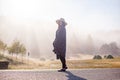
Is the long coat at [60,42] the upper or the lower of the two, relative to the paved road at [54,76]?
upper

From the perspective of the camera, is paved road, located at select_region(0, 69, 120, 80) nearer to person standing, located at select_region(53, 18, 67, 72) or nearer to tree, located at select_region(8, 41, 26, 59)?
person standing, located at select_region(53, 18, 67, 72)

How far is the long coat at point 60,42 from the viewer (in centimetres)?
1702

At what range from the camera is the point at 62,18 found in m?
16.9

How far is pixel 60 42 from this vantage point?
56.2 feet

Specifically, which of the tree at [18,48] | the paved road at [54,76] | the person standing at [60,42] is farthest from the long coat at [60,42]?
the tree at [18,48]

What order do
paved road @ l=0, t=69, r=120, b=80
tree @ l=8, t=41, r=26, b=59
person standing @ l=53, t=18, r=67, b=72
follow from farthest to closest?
tree @ l=8, t=41, r=26, b=59 < person standing @ l=53, t=18, r=67, b=72 < paved road @ l=0, t=69, r=120, b=80

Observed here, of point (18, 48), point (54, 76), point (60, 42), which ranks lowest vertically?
point (54, 76)

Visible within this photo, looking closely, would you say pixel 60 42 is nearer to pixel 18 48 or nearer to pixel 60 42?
pixel 60 42

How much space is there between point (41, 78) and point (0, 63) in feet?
20.9

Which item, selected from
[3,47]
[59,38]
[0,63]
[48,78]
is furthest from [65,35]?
[3,47]

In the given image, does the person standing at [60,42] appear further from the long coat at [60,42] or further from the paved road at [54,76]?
the paved road at [54,76]

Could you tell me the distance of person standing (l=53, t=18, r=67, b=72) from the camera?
1695 cm

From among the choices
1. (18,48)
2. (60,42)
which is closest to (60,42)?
(60,42)

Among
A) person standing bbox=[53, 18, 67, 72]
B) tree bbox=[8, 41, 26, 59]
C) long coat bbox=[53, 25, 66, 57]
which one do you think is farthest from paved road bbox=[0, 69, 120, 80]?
tree bbox=[8, 41, 26, 59]
